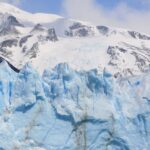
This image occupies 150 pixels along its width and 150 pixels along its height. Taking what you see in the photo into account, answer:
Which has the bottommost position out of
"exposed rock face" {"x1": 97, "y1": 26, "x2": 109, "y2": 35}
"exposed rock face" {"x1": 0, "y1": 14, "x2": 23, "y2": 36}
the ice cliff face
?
the ice cliff face

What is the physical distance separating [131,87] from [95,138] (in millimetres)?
5355

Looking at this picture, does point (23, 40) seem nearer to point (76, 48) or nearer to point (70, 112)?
point (76, 48)

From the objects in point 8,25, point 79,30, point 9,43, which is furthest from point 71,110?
point 79,30

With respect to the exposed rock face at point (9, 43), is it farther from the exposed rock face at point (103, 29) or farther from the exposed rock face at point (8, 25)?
the exposed rock face at point (103, 29)

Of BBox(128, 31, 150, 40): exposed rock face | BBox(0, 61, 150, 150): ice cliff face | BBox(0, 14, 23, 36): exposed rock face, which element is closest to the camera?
BBox(0, 61, 150, 150): ice cliff face

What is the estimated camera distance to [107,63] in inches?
5300

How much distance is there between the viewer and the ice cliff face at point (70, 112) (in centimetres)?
4197

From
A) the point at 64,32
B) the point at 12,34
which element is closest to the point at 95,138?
the point at 12,34

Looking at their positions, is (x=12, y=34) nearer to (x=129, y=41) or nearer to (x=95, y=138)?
(x=129, y=41)

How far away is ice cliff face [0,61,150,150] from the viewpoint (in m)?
42.0

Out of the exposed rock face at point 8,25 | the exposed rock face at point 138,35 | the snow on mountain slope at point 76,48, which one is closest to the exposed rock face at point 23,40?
the snow on mountain slope at point 76,48

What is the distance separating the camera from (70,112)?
42.7m

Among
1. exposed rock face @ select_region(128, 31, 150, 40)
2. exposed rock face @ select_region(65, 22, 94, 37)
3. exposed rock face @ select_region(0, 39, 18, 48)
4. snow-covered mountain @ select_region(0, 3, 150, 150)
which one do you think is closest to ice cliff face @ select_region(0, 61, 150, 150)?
snow-covered mountain @ select_region(0, 3, 150, 150)

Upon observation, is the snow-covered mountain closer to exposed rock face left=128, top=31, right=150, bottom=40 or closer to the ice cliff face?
the ice cliff face
